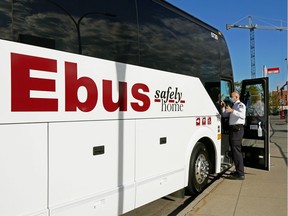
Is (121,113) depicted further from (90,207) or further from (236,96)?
(236,96)

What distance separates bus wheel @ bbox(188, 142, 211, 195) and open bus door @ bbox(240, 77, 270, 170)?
6.01 ft

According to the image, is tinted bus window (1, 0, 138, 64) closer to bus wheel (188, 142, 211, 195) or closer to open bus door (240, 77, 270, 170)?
bus wheel (188, 142, 211, 195)

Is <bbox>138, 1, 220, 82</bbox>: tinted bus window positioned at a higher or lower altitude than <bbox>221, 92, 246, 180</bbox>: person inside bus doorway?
higher

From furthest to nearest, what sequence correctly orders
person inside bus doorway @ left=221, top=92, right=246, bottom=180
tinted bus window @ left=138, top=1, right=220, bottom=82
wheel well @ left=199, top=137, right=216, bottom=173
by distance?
person inside bus doorway @ left=221, top=92, right=246, bottom=180
wheel well @ left=199, top=137, right=216, bottom=173
tinted bus window @ left=138, top=1, right=220, bottom=82

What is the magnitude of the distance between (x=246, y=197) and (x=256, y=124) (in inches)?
91.7

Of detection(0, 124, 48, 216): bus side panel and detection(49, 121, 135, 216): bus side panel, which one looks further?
detection(49, 121, 135, 216): bus side panel

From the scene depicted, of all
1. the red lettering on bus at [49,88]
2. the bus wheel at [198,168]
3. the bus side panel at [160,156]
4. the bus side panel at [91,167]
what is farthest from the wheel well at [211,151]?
the red lettering on bus at [49,88]

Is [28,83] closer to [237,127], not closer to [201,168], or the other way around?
[201,168]

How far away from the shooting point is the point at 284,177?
762 cm

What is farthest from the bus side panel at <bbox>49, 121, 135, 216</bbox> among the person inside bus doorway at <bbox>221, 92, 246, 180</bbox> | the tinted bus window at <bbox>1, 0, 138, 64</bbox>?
A: the person inside bus doorway at <bbox>221, 92, 246, 180</bbox>

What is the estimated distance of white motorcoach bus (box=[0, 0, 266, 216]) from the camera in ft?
9.51

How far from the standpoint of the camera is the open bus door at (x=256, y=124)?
7.70 m

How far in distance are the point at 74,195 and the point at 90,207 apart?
0.28m

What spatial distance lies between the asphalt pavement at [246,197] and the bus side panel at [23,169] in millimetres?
2617
